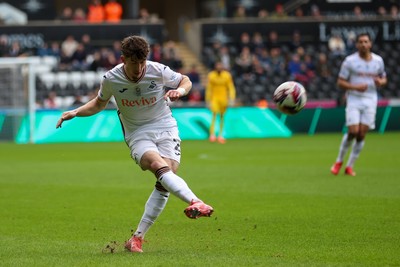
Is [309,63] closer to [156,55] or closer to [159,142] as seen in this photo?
[156,55]

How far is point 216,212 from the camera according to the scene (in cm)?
1280

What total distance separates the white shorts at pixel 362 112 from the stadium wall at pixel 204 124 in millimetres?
12668

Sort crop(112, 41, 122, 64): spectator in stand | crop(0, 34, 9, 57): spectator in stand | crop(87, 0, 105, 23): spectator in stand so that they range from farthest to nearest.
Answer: crop(87, 0, 105, 23): spectator in stand
crop(112, 41, 122, 64): spectator in stand
crop(0, 34, 9, 57): spectator in stand

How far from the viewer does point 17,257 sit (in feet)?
30.1

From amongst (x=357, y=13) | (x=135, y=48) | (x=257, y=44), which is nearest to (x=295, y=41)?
(x=257, y=44)

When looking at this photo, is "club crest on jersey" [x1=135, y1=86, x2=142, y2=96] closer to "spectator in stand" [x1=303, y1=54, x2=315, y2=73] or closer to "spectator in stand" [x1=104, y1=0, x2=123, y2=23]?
"spectator in stand" [x1=303, y1=54, x2=315, y2=73]

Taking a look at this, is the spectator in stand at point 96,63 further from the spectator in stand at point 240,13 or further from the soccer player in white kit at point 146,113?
the soccer player in white kit at point 146,113

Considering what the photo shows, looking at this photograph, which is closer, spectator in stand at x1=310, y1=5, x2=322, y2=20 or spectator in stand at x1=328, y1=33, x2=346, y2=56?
spectator in stand at x1=328, y1=33, x2=346, y2=56

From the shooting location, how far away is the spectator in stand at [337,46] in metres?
38.1

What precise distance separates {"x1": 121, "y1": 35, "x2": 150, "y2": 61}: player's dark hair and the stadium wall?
66.1ft

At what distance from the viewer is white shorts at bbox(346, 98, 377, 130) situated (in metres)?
17.5

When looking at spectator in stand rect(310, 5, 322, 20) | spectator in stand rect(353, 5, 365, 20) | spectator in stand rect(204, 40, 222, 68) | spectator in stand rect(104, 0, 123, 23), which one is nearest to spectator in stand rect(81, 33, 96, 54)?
spectator in stand rect(104, 0, 123, 23)

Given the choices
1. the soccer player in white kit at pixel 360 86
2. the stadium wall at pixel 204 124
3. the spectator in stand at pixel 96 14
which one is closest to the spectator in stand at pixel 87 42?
the spectator in stand at pixel 96 14

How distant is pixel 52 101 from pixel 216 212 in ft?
63.3
